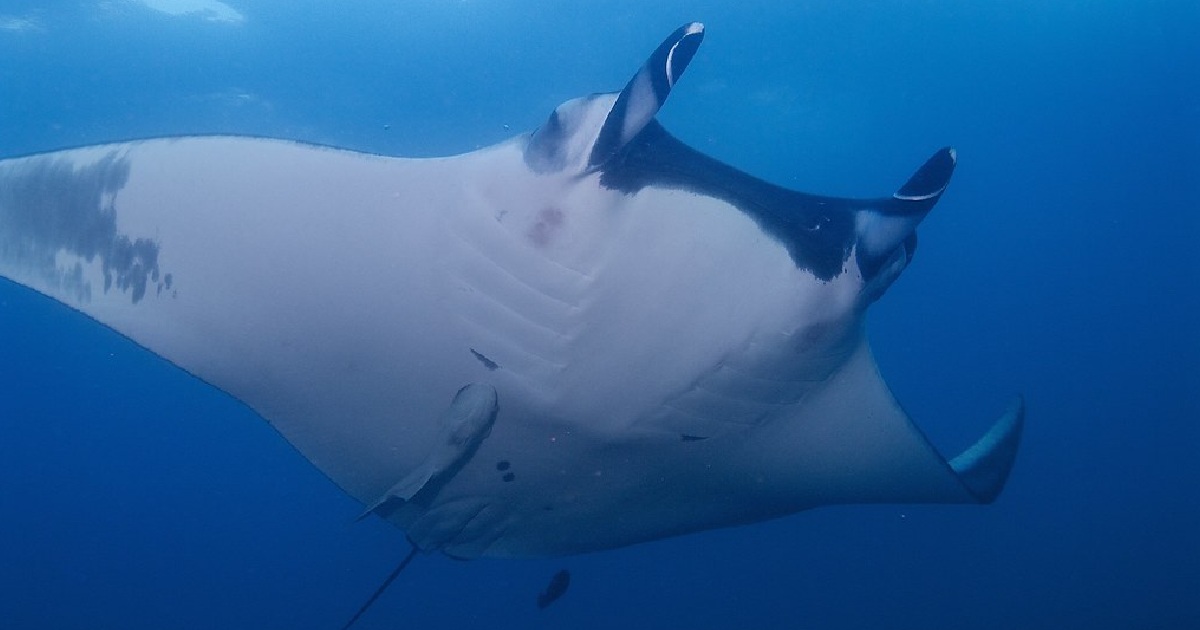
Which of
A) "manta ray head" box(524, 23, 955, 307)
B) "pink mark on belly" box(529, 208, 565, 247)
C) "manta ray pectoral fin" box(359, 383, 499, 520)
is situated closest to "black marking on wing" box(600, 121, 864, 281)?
"manta ray head" box(524, 23, 955, 307)

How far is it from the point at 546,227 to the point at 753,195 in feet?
1.70

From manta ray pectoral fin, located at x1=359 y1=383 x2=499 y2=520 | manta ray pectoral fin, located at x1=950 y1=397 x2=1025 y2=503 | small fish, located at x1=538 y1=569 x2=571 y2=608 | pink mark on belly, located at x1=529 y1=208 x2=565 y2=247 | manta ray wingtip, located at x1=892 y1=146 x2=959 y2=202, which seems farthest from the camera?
small fish, located at x1=538 y1=569 x2=571 y2=608

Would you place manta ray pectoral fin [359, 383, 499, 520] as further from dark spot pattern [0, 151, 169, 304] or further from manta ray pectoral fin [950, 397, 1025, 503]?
manta ray pectoral fin [950, 397, 1025, 503]

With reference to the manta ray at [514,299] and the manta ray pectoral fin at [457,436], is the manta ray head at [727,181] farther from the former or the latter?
the manta ray pectoral fin at [457,436]

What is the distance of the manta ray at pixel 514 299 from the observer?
1770 mm

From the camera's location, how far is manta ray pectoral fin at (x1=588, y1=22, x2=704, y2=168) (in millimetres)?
1579

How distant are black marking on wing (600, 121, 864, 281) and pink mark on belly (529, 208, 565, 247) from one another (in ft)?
0.48

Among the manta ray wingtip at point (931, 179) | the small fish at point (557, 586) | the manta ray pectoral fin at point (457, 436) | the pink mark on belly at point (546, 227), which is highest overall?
the pink mark on belly at point (546, 227)

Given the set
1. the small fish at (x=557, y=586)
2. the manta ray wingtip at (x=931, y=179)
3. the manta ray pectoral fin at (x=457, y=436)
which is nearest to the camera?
the manta ray wingtip at (x=931, y=179)

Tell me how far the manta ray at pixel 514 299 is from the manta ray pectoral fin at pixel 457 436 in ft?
0.04

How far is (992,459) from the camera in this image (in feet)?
9.61

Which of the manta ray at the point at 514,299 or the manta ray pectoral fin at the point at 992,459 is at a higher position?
the manta ray at the point at 514,299

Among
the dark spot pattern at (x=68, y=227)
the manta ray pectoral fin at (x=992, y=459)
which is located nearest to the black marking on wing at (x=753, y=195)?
the manta ray pectoral fin at (x=992, y=459)

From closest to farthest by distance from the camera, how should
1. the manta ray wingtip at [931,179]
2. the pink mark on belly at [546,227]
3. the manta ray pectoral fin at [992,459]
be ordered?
the manta ray wingtip at [931,179] < the pink mark on belly at [546,227] < the manta ray pectoral fin at [992,459]
